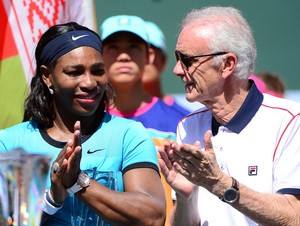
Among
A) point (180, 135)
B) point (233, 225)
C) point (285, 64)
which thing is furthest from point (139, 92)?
point (285, 64)

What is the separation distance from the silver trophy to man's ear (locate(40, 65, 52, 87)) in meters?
1.43

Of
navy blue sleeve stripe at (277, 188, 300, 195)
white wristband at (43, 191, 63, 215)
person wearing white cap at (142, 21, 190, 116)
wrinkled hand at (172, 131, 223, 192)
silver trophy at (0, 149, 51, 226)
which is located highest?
silver trophy at (0, 149, 51, 226)

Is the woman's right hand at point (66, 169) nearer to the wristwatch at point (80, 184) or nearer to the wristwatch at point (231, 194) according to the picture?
the wristwatch at point (80, 184)

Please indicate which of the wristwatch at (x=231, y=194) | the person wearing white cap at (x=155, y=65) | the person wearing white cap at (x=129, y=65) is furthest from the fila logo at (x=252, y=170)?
the person wearing white cap at (x=155, y=65)

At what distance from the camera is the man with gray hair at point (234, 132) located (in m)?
3.40

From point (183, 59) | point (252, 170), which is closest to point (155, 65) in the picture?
point (183, 59)

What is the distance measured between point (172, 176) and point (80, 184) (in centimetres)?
37

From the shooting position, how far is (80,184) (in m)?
3.34

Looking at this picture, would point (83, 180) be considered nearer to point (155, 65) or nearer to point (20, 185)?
point (20, 185)

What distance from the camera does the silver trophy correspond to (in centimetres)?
231

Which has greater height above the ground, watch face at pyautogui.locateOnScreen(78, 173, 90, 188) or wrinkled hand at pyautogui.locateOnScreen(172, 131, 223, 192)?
wrinkled hand at pyautogui.locateOnScreen(172, 131, 223, 192)

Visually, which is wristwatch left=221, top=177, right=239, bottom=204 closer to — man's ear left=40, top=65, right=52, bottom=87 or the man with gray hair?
the man with gray hair

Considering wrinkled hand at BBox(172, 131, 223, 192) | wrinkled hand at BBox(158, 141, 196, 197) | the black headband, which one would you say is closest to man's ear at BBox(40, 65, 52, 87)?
the black headband

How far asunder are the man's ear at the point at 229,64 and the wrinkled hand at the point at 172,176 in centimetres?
47
